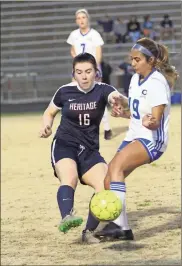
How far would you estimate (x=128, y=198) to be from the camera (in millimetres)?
10352

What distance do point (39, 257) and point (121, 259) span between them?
2.70 feet

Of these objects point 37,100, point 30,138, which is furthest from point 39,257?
point 37,100

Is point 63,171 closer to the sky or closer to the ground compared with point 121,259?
closer to the sky

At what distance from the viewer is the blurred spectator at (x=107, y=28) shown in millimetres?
28031

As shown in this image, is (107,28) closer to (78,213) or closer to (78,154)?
(78,213)

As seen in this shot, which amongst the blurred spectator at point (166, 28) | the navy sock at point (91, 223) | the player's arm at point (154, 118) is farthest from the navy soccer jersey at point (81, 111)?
the blurred spectator at point (166, 28)

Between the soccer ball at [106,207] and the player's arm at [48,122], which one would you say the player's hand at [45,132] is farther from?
the soccer ball at [106,207]

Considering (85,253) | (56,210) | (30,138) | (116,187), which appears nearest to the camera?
(116,187)

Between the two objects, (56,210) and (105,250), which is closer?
(105,250)

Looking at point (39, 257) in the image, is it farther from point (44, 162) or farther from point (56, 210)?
point (44, 162)

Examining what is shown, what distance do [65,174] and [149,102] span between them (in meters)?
1.02

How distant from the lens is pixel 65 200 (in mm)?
7273

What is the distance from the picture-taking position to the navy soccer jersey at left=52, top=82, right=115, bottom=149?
7520mm

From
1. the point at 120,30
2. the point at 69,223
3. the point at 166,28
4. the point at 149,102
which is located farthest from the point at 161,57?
the point at 120,30
